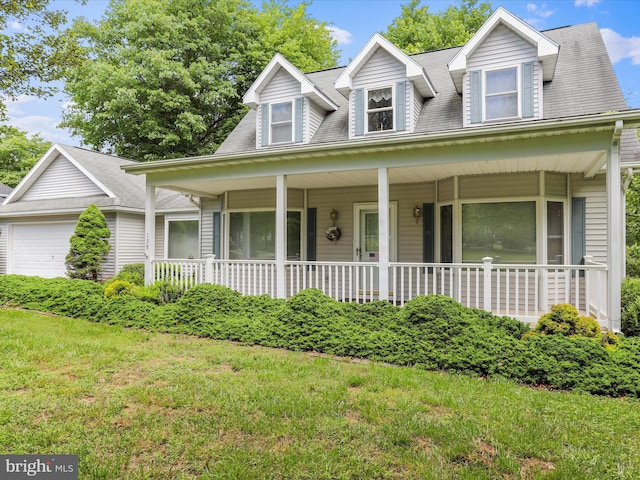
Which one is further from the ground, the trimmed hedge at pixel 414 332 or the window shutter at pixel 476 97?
the window shutter at pixel 476 97

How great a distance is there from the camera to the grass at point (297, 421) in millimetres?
2695

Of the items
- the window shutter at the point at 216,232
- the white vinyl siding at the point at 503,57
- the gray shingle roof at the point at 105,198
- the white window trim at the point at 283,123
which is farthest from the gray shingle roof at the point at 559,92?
the gray shingle roof at the point at 105,198

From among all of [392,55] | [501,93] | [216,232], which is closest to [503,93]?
[501,93]

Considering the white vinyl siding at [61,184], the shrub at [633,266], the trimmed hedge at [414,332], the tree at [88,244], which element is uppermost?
the white vinyl siding at [61,184]

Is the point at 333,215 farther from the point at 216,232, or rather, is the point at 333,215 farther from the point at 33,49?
the point at 33,49

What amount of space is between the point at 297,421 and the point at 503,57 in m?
8.43

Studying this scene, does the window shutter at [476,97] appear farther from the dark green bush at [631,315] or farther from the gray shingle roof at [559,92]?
the dark green bush at [631,315]

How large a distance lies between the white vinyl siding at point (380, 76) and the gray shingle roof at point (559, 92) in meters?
0.39

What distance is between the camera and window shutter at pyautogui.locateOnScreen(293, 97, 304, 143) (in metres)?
10.1

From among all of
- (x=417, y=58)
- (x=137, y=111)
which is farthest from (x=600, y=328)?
(x=137, y=111)

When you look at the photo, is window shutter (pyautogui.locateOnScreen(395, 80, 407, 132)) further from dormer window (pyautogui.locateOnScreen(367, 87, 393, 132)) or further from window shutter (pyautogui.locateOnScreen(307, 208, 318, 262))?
window shutter (pyautogui.locateOnScreen(307, 208, 318, 262))

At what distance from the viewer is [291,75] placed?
10.3 m

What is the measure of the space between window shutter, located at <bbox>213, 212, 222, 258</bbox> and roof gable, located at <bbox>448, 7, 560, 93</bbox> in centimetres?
682

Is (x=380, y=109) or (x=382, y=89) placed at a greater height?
(x=382, y=89)
